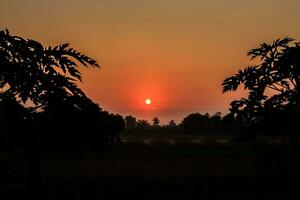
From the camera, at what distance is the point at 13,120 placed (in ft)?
17.9

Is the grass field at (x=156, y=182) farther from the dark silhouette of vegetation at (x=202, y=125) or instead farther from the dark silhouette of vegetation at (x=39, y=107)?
the dark silhouette of vegetation at (x=202, y=125)

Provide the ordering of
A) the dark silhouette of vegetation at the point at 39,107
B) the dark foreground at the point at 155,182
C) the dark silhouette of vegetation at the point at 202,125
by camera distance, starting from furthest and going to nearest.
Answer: the dark silhouette of vegetation at the point at 202,125 → the dark foreground at the point at 155,182 → the dark silhouette of vegetation at the point at 39,107

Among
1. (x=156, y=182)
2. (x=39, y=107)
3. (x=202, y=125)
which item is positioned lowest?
(x=156, y=182)

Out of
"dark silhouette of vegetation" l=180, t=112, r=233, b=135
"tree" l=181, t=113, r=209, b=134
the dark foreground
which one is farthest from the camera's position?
"tree" l=181, t=113, r=209, b=134

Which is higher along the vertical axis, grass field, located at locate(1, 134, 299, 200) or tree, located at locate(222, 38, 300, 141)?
tree, located at locate(222, 38, 300, 141)

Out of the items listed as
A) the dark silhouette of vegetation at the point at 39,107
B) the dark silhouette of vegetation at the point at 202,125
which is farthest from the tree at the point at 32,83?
the dark silhouette of vegetation at the point at 202,125

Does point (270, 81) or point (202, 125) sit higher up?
point (202, 125)

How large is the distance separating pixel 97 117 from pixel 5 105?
1.13 meters

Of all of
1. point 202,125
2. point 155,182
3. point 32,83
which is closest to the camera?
point 32,83

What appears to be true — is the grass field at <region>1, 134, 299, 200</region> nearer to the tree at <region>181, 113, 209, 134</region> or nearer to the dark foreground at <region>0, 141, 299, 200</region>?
the dark foreground at <region>0, 141, 299, 200</region>

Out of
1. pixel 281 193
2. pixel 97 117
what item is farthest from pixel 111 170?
pixel 97 117

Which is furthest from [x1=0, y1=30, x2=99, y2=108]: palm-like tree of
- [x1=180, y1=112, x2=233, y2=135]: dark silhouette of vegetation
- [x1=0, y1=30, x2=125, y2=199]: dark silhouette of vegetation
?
[x1=180, y1=112, x2=233, y2=135]: dark silhouette of vegetation

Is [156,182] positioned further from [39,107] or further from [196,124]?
[196,124]

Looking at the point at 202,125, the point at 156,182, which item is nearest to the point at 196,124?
the point at 202,125
